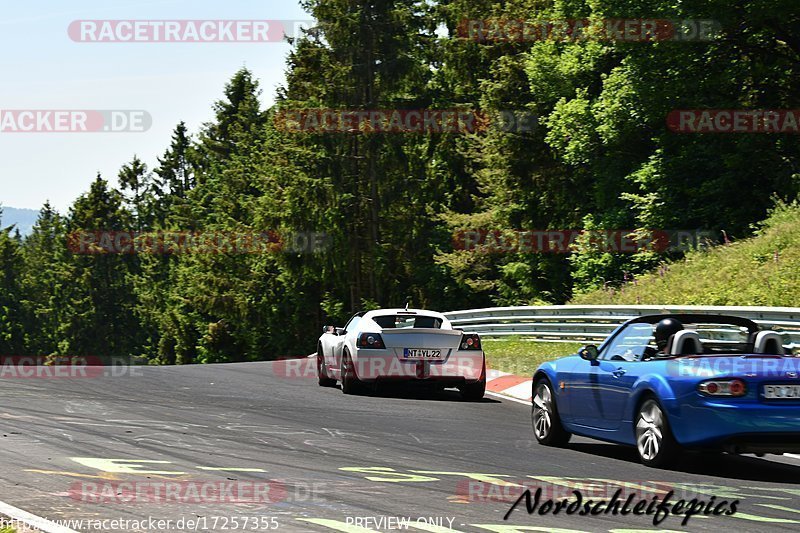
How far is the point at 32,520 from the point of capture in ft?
22.9

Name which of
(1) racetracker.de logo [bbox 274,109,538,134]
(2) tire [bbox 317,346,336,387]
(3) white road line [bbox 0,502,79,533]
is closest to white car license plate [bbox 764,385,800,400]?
(3) white road line [bbox 0,502,79,533]

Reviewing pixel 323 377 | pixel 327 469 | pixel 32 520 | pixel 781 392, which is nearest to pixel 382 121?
pixel 323 377

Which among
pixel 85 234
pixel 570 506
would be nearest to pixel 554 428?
pixel 570 506

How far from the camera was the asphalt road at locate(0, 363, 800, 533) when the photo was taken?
24.3 feet

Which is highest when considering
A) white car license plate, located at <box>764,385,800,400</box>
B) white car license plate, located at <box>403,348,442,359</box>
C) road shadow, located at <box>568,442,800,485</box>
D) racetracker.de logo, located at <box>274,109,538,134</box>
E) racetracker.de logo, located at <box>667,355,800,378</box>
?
racetracker.de logo, located at <box>274,109,538,134</box>

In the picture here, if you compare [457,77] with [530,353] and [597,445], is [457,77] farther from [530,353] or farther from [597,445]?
[597,445]

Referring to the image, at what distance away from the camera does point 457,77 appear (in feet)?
171

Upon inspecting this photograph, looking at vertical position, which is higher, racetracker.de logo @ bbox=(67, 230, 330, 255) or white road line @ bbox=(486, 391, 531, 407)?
racetracker.de logo @ bbox=(67, 230, 330, 255)

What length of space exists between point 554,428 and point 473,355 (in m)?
4.89

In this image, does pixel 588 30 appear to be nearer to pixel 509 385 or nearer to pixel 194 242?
pixel 509 385

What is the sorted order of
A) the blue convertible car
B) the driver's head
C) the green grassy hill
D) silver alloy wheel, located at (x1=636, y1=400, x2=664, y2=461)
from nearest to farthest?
the blue convertible car → silver alloy wheel, located at (x1=636, y1=400, x2=664, y2=461) → the driver's head → the green grassy hill

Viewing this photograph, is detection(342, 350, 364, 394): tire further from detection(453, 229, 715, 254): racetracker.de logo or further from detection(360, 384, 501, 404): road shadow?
detection(453, 229, 715, 254): racetracker.de logo

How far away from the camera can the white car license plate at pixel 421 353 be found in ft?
54.2

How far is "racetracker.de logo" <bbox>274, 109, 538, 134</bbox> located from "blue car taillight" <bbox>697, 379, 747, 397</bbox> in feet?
126
